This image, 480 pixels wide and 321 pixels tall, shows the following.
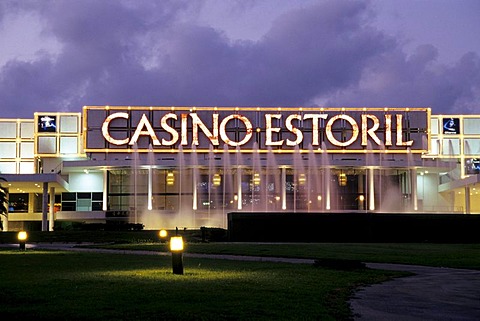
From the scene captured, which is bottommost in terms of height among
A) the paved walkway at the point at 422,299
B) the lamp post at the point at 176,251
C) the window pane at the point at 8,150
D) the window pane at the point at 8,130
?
the paved walkway at the point at 422,299

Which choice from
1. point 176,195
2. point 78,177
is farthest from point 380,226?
point 78,177

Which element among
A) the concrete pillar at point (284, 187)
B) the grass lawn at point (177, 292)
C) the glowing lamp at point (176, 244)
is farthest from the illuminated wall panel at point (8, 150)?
the glowing lamp at point (176, 244)

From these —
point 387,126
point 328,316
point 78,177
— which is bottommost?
point 328,316

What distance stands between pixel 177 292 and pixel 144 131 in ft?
208

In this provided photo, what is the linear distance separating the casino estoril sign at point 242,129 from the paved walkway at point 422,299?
57.5m

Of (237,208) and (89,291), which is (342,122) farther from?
(89,291)

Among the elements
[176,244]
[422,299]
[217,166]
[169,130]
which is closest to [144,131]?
[169,130]

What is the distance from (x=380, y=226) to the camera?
142 ft

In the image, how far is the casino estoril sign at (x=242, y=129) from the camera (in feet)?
246

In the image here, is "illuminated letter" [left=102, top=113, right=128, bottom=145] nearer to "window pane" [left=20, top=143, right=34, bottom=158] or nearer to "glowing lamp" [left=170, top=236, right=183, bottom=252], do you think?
"window pane" [left=20, top=143, right=34, bottom=158]

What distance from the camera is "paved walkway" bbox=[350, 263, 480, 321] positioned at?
10781mm

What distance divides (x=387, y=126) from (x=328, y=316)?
6788 cm

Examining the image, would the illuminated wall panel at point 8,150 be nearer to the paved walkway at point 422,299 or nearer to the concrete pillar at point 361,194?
the concrete pillar at point 361,194

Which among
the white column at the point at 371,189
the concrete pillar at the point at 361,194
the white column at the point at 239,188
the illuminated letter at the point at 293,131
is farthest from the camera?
the illuminated letter at the point at 293,131
